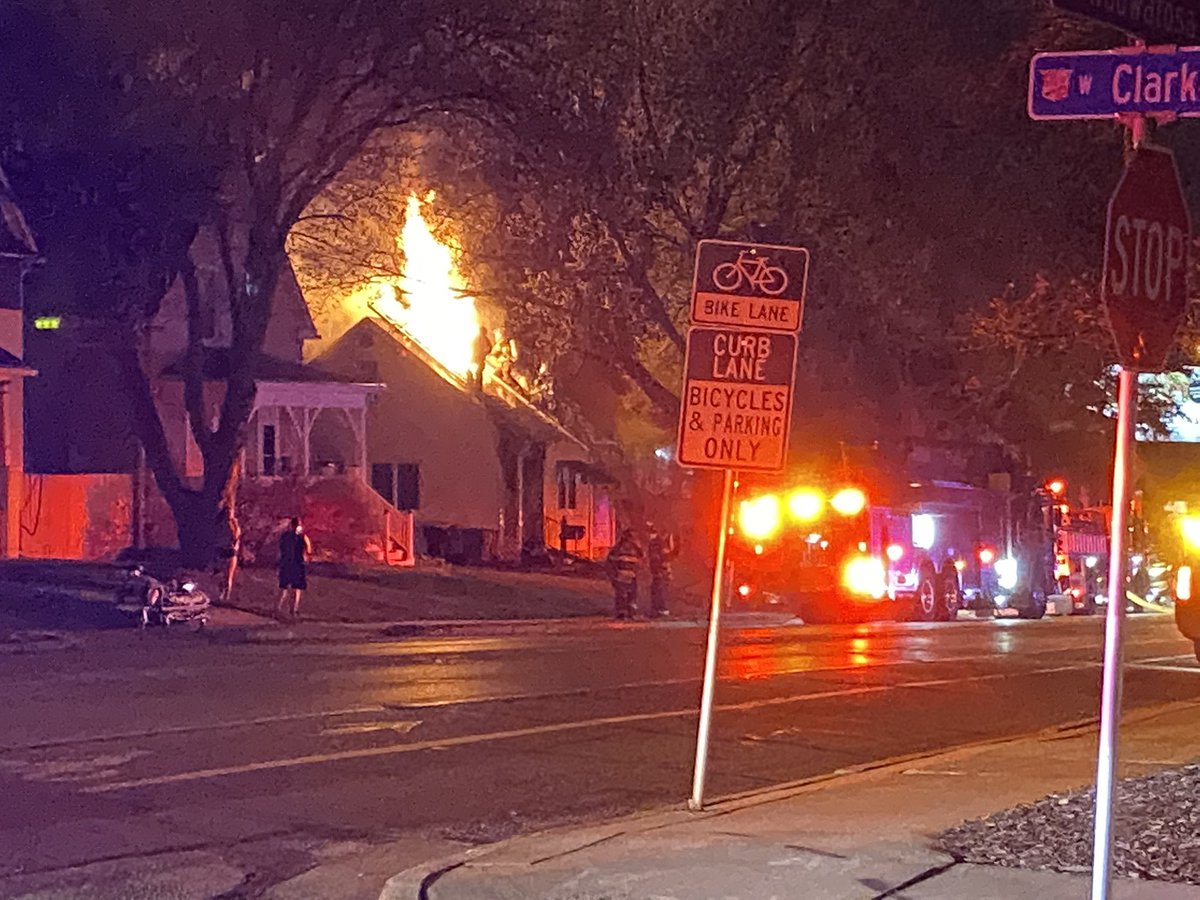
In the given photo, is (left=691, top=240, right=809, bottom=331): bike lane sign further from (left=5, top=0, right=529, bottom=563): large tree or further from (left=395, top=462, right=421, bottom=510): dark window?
(left=395, top=462, right=421, bottom=510): dark window

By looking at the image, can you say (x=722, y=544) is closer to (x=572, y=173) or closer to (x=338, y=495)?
(x=572, y=173)

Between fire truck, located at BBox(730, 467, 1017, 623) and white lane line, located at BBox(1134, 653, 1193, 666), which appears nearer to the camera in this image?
white lane line, located at BBox(1134, 653, 1193, 666)

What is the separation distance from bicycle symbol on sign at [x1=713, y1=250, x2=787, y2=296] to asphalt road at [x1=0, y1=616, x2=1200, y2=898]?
3.21 metres

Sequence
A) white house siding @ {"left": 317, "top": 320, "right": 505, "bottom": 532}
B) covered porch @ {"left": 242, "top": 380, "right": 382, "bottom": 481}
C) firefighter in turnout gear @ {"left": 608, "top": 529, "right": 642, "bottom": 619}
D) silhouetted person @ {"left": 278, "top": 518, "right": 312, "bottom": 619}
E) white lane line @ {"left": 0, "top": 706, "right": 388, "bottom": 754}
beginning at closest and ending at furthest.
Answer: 1. white lane line @ {"left": 0, "top": 706, "right": 388, "bottom": 754}
2. silhouetted person @ {"left": 278, "top": 518, "right": 312, "bottom": 619}
3. firefighter in turnout gear @ {"left": 608, "top": 529, "right": 642, "bottom": 619}
4. covered porch @ {"left": 242, "top": 380, "right": 382, "bottom": 481}
5. white house siding @ {"left": 317, "top": 320, "right": 505, "bottom": 532}

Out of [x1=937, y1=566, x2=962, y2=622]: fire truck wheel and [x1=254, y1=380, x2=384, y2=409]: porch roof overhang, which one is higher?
[x1=254, y1=380, x2=384, y2=409]: porch roof overhang

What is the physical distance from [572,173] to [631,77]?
1.67 m

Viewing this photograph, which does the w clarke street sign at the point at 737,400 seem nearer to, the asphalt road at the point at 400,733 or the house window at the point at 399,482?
the asphalt road at the point at 400,733

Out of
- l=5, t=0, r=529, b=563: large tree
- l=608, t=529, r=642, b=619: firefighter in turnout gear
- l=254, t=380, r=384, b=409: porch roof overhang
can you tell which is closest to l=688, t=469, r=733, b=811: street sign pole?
l=5, t=0, r=529, b=563: large tree

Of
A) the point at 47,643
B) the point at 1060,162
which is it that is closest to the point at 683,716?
the point at 1060,162

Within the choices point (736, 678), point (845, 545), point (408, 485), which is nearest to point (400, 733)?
point (736, 678)

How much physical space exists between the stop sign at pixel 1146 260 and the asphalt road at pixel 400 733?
4370mm

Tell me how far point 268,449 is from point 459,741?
87.1 feet

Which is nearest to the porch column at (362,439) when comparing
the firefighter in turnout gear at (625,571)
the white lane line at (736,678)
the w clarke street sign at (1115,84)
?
the firefighter in turnout gear at (625,571)

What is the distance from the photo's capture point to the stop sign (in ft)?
21.5
